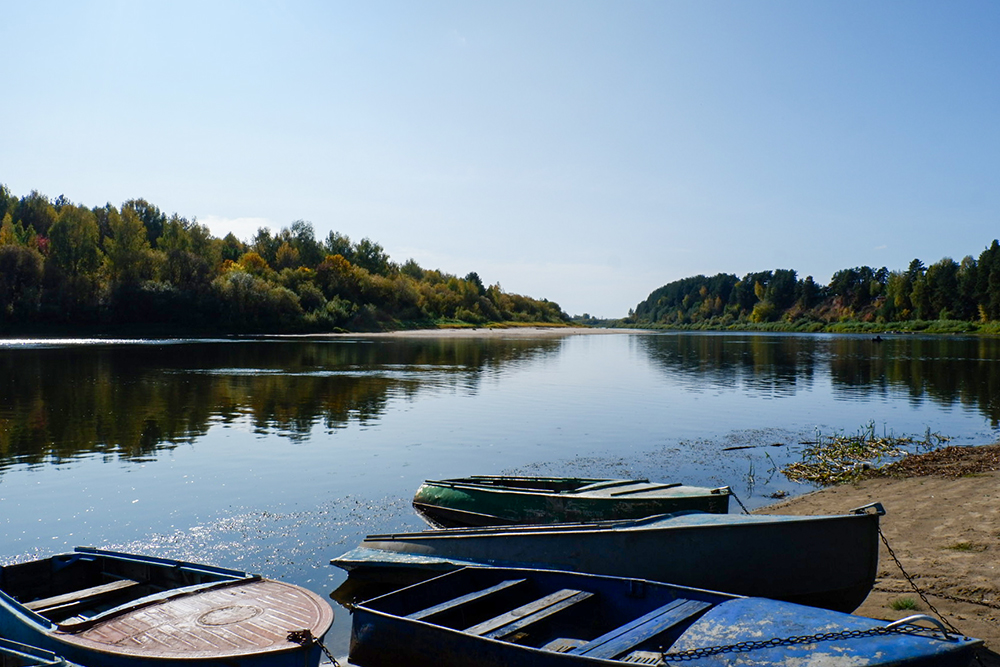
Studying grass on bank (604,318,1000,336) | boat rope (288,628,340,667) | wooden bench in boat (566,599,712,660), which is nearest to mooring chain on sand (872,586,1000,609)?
wooden bench in boat (566,599,712,660)

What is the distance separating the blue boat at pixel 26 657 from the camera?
5.52 m

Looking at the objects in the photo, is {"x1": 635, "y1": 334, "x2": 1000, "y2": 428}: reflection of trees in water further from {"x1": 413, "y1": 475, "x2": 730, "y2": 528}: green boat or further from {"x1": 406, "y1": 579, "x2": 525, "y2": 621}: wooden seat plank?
{"x1": 406, "y1": 579, "x2": 525, "y2": 621}: wooden seat plank

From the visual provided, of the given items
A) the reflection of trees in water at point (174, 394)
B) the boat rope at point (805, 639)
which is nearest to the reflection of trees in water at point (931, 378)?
the reflection of trees in water at point (174, 394)

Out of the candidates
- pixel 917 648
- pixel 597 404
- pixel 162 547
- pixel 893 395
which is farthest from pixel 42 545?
pixel 893 395

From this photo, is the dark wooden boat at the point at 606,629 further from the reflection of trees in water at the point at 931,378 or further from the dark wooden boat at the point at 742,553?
the reflection of trees in water at the point at 931,378

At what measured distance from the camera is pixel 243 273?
4390 inches

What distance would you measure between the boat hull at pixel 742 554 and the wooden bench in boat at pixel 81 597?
4.57 m

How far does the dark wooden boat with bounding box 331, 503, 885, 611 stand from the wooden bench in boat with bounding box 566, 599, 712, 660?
1687 mm

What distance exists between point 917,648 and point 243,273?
116 metres

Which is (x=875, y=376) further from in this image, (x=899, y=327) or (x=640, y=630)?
(x=899, y=327)

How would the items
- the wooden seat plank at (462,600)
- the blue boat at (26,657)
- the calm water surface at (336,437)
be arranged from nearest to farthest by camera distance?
the blue boat at (26,657), the wooden seat plank at (462,600), the calm water surface at (336,437)

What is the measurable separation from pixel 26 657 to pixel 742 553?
22.9 ft

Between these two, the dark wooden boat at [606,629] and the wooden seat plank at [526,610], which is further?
the wooden seat plank at [526,610]

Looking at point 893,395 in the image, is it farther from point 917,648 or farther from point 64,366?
point 64,366
